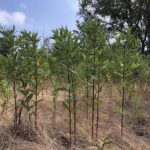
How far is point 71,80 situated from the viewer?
6125 mm

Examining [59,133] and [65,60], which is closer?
[65,60]

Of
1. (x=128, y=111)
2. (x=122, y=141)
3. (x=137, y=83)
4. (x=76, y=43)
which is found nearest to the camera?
(x=76, y=43)

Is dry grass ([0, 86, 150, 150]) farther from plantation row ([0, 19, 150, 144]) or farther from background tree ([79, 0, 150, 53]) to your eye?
background tree ([79, 0, 150, 53])

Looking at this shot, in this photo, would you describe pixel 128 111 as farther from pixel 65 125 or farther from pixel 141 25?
pixel 141 25

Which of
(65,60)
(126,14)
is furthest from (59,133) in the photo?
(126,14)

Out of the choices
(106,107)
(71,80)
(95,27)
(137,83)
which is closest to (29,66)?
(71,80)

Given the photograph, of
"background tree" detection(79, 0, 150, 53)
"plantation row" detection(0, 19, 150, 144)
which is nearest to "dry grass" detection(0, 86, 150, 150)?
"plantation row" detection(0, 19, 150, 144)

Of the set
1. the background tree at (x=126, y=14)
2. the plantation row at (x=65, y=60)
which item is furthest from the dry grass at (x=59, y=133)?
the background tree at (x=126, y=14)

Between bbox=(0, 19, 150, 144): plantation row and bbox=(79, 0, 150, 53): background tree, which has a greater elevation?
bbox=(79, 0, 150, 53): background tree

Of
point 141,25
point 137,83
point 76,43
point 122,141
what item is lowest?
point 122,141

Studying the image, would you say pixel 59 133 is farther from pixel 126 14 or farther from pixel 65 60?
pixel 126 14

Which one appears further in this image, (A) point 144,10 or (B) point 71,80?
(A) point 144,10

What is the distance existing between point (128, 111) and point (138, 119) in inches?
22.3

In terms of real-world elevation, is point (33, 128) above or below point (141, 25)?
below
